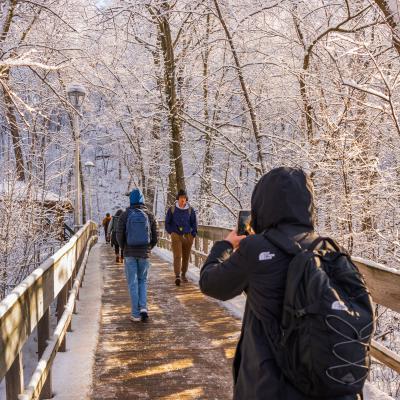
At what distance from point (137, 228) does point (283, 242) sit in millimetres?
5634

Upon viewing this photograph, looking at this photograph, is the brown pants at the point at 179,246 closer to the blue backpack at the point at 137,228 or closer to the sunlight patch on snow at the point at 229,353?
the blue backpack at the point at 137,228

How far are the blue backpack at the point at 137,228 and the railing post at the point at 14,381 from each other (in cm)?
471

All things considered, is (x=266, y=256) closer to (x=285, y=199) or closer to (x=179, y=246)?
(x=285, y=199)

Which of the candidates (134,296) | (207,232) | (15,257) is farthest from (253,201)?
(15,257)

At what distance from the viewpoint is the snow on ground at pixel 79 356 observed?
15.6 ft

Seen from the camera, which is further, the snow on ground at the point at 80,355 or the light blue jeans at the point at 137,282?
the light blue jeans at the point at 137,282

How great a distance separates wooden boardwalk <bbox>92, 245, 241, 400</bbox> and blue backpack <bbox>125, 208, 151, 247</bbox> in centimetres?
114

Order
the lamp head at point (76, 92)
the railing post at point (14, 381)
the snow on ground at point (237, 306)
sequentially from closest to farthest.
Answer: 1. the railing post at point (14, 381)
2. the snow on ground at point (237, 306)
3. the lamp head at point (76, 92)

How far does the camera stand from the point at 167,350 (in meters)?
6.17

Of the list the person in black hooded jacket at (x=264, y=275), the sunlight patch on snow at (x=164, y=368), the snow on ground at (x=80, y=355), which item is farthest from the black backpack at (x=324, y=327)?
the sunlight patch on snow at (x=164, y=368)

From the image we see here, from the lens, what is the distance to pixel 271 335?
226cm

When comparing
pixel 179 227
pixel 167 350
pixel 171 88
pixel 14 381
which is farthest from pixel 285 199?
pixel 171 88

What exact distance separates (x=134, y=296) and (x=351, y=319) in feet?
19.3

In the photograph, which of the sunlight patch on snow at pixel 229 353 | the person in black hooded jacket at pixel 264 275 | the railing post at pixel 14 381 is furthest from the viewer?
the sunlight patch on snow at pixel 229 353
